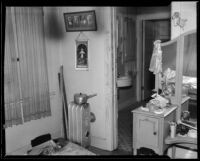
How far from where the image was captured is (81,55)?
2973 millimetres

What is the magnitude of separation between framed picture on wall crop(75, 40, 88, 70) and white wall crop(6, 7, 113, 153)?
71 mm

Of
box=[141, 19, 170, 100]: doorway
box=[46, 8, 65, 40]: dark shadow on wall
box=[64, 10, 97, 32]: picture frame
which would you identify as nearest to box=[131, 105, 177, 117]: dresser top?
box=[64, 10, 97, 32]: picture frame

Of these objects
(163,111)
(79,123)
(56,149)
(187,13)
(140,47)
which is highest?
(187,13)

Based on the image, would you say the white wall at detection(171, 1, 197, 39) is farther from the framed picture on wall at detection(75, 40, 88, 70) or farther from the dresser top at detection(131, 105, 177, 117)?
the framed picture on wall at detection(75, 40, 88, 70)

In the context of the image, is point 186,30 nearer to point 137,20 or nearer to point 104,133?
point 104,133

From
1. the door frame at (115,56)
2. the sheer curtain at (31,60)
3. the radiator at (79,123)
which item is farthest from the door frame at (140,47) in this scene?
the radiator at (79,123)

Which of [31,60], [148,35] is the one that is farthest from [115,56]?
[148,35]

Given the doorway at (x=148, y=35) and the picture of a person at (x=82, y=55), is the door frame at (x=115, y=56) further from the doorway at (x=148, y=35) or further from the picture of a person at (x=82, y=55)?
the picture of a person at (x=82, y=55)

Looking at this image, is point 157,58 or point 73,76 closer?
point 157,58

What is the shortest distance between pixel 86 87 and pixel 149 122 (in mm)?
1140

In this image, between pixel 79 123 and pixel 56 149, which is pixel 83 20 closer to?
pixel 79 123

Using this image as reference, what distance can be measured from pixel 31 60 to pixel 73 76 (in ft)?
2.11

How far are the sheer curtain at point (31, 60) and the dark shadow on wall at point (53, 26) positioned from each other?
120mm
